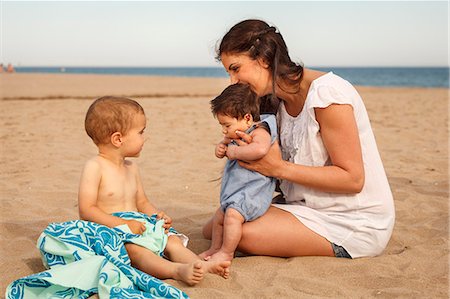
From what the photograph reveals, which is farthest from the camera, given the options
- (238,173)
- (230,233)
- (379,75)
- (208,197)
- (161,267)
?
(379,75)

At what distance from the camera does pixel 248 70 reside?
331 cm

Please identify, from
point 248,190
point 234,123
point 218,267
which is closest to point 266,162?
point 248,190

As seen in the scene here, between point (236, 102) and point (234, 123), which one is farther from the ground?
point (236, 102)

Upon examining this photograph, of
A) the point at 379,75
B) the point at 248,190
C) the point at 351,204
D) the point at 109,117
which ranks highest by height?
the point at 109,117

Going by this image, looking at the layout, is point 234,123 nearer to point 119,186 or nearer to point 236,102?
point 236,102

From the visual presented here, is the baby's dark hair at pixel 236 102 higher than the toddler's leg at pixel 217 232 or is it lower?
higher

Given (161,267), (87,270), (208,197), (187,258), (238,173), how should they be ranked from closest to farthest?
(87,270) < (161,267) < (187,258) < (238,173) < (208,197)

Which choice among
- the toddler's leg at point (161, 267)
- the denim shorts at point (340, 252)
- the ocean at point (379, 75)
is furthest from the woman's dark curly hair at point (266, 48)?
the ocean at point (379, 75)

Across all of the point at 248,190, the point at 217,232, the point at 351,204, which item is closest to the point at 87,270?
the point at 217,232

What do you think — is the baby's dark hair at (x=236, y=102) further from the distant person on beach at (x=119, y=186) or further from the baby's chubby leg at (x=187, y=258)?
the baby's chubby leg at (x=187, y=258)

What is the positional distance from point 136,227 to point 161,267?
29 cm

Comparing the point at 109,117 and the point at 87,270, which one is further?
the point at 109,117

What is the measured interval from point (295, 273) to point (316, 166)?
2.08ft

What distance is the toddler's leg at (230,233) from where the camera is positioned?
314 cm
